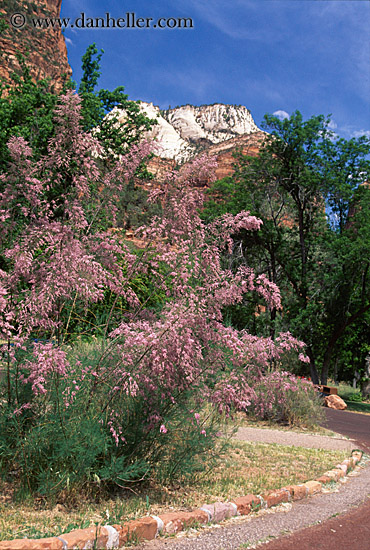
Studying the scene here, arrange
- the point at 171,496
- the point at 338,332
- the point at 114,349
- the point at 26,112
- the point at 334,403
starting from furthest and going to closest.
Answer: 1. the point at 338,332
2. the point at 26,112
3. the point at 334,403
4. the point at 171,496
5. the point at 114,349

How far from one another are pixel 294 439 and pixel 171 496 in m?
5.10

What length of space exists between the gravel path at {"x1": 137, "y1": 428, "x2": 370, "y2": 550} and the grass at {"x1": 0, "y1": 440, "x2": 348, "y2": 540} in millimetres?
368

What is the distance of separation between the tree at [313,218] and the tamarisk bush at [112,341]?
17081 mm

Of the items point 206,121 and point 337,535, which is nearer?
point 337,535

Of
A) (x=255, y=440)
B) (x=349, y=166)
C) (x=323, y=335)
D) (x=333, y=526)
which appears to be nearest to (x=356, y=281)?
(x=323, y=335)

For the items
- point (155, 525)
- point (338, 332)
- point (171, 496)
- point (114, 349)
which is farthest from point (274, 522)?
point (338, 332)

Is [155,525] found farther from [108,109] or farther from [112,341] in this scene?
[108,109]

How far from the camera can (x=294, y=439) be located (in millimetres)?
9266

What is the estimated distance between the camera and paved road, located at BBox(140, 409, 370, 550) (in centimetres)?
391

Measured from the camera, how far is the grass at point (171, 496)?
12.4ft

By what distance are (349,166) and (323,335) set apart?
27.1 feet

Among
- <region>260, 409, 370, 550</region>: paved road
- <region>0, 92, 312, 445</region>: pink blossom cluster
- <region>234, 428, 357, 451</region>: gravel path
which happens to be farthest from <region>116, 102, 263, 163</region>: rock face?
<region>260, 409, 370, 550</region>: paved road

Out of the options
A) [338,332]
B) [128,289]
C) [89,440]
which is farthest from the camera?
[338,332]

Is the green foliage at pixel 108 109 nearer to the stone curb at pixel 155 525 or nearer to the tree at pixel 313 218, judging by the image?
the tree at pixel 313 218
